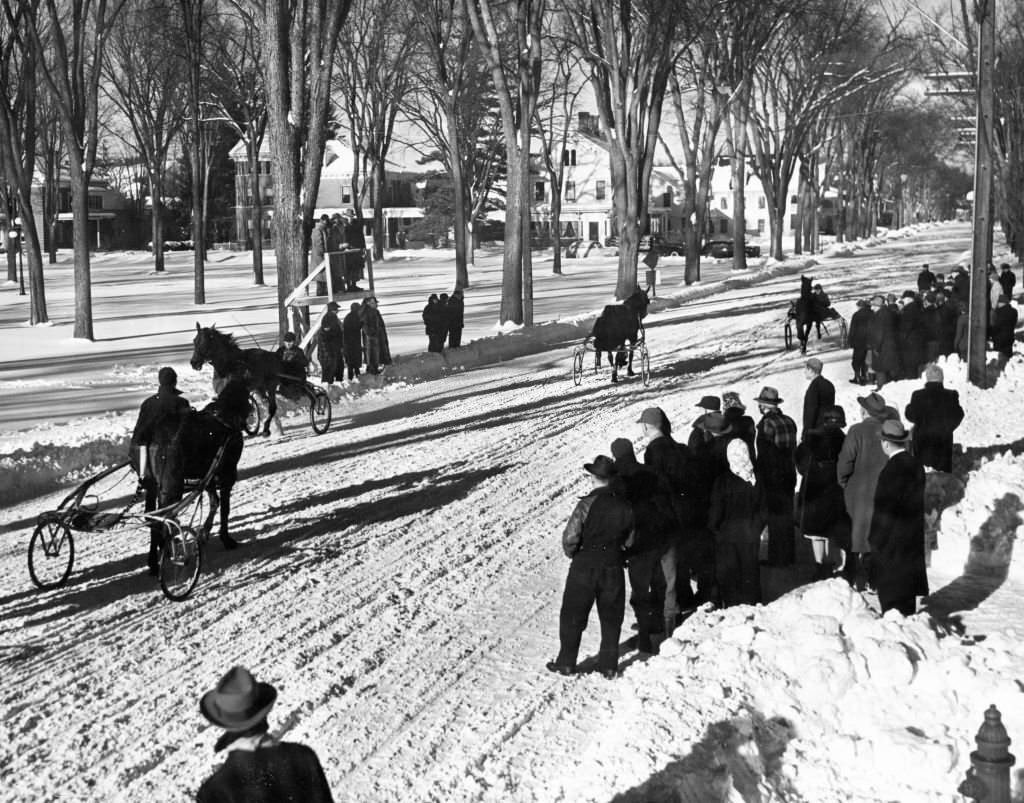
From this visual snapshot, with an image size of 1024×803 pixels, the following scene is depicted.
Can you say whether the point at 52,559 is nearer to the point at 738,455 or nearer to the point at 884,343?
the point at 738,455

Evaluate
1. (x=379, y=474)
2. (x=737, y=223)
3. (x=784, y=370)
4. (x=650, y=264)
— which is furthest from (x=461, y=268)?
(x=379, y=474)

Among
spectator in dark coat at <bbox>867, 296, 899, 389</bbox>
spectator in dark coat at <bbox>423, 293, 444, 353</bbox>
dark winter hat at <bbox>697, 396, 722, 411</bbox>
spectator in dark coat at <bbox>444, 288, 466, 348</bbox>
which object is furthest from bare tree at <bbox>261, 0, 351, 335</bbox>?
dark winter hat at <bbox>697, 396, 722, 411</bbox>

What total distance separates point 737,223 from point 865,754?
5190 cm

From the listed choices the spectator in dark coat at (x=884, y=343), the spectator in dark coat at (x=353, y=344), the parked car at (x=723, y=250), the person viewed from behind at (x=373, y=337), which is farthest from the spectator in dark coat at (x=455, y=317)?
the parked car at (x=723, y=250)

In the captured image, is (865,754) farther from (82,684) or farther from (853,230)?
(853,230)

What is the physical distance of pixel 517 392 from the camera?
21.3m

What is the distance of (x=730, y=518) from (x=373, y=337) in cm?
1354

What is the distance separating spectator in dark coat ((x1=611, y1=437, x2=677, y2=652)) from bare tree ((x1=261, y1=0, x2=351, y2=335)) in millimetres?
15229

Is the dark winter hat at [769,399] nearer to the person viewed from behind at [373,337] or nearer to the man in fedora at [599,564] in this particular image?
the man in fedora at [599,564]

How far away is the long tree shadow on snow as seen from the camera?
6414mm

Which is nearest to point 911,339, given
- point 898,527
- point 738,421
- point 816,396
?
point 816,396

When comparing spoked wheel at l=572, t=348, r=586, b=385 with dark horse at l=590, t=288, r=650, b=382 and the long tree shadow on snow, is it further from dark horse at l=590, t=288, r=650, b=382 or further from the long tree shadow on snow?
the long tree shadow on snow

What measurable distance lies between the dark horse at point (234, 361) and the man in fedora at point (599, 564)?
26.5ft

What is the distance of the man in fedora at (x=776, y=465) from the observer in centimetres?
1038
